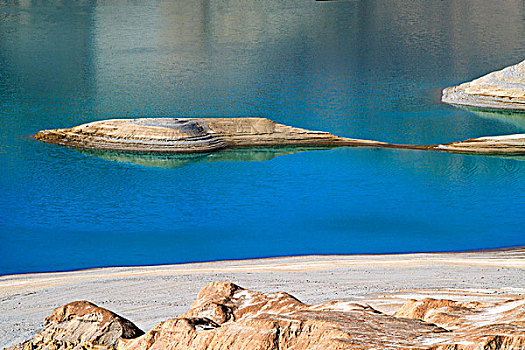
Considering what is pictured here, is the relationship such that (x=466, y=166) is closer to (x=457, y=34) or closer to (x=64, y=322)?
(x=64, y=322)

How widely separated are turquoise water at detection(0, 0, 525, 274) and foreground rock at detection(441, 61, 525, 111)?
0.67 m

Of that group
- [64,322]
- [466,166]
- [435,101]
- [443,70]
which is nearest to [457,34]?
[443,70]

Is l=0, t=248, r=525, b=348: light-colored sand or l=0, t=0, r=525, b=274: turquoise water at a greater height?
l=0, t=0, r=525, b=274: turquoise water

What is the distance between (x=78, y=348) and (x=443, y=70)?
22.1 meters

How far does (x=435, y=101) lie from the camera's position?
20.0m

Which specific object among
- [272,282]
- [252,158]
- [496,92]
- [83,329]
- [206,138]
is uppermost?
[496,92]

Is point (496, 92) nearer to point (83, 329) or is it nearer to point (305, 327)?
point (83, 329)

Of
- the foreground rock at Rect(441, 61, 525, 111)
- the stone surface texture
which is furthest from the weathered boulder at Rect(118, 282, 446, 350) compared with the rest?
the foreground rock at Rect(441, 61, 525, 111)

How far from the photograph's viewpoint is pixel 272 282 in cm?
788

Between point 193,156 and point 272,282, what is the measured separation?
7.37m

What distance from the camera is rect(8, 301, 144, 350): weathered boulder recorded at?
4.63 m

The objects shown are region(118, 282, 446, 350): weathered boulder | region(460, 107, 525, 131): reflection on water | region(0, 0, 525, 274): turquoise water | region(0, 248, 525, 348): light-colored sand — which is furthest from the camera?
region(460, 107, 525, 131): reflection on water

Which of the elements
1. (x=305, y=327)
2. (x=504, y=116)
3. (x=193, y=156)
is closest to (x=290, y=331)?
(x=305, y=327)

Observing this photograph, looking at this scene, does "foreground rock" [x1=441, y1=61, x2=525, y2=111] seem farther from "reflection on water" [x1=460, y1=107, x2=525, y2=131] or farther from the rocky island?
the rocky island
